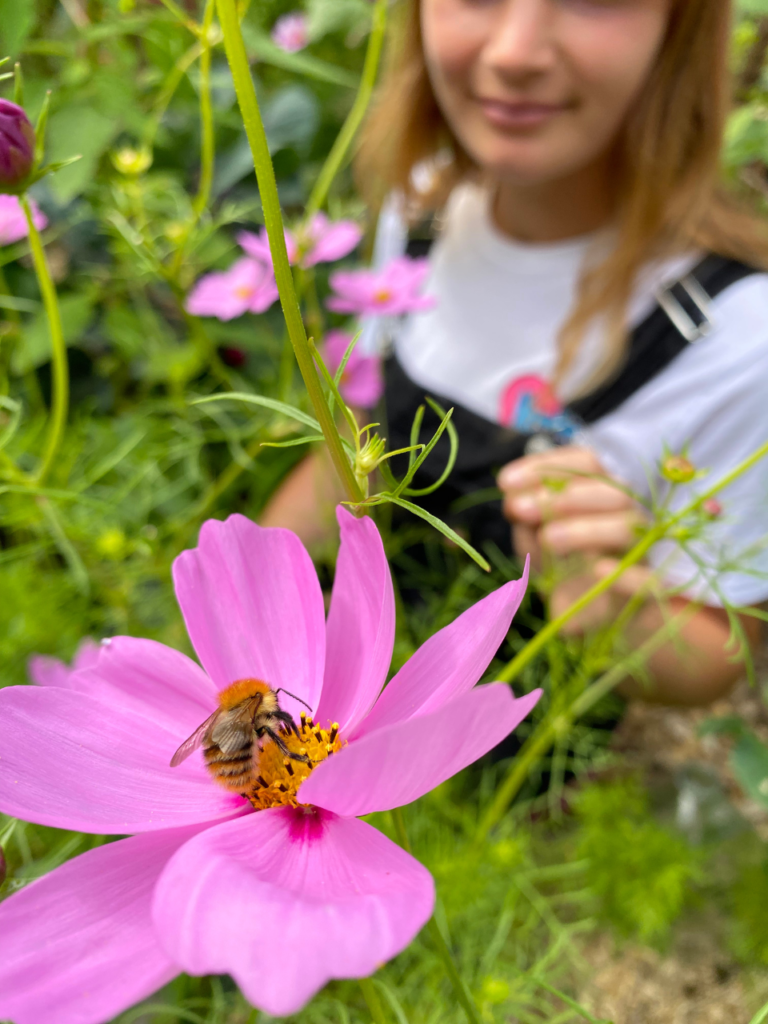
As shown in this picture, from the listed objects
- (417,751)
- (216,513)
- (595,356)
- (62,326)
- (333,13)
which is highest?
(333,13)

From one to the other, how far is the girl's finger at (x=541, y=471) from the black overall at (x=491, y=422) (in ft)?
0.46

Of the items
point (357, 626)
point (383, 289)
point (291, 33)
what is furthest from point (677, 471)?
point (291, 33)

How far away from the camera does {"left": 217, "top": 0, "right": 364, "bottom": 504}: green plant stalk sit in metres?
0.15

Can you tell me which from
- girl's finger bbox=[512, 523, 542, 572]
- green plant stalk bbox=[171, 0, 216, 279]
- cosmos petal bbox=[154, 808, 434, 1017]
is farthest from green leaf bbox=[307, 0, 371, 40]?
cosmos petal bbox=[154, 808, 434, 1017]

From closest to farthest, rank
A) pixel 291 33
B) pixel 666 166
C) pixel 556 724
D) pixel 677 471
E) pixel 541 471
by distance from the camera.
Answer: pixel 677 471
pixel 556 724
pixel 541 471
pixel 666 166
pixel 291 33

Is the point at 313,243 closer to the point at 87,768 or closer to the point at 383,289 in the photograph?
the point at 383,289

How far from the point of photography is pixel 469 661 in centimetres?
18

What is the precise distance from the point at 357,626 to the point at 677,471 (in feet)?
0.67

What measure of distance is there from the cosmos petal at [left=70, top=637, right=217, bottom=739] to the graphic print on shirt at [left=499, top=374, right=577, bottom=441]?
2.07 ft

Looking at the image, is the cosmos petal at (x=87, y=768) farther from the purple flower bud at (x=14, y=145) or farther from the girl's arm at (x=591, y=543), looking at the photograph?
the girl's arm at (x=591, y=543)

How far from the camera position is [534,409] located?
2.71ft

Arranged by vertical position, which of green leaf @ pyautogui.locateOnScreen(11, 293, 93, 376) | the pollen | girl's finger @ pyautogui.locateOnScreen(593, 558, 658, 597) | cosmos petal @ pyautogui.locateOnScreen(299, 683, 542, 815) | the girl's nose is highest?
the girl's nose

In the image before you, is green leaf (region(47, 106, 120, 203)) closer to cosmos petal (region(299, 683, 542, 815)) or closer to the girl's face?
the girl's face

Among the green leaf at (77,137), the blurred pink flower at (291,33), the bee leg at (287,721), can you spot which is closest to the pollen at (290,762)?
the bee leg at (287,721)
